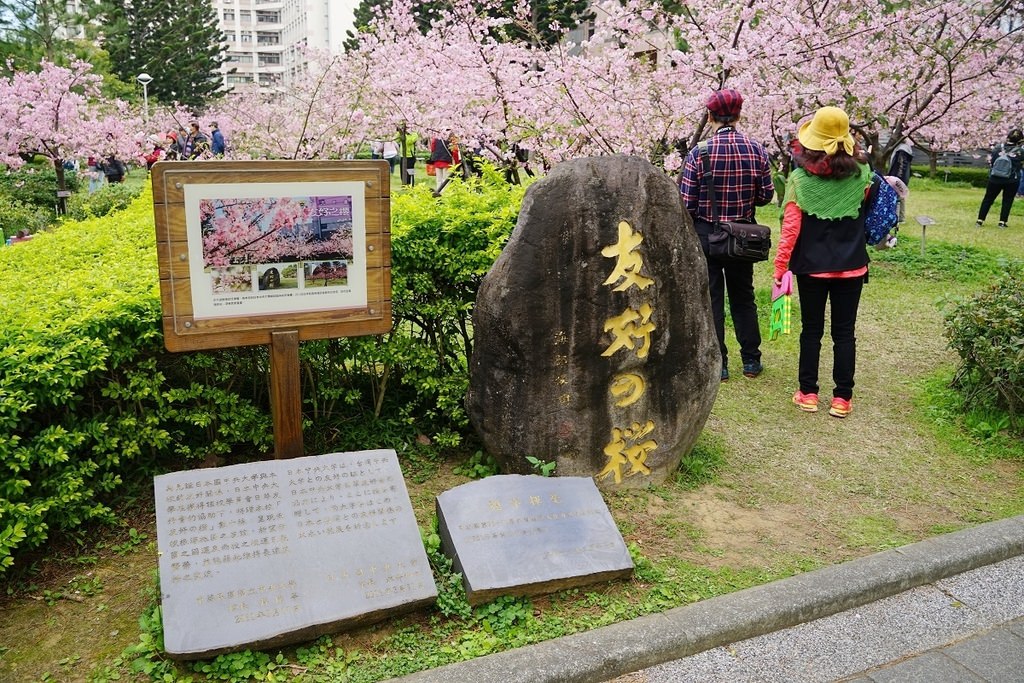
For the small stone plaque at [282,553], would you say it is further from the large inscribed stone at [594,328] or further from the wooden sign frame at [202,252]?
the large inscribed stone at [594,328]

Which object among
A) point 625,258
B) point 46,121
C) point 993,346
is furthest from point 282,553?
point 46,121

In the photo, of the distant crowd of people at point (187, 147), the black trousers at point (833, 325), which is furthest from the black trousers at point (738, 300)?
the distant crowd of people at point (187, 147)

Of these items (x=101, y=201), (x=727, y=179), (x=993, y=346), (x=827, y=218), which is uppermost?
(x=727, y=179)

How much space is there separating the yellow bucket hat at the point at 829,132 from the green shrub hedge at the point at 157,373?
6.12 feet

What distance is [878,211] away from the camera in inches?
211

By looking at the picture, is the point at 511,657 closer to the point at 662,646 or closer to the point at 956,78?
the point at 662,646

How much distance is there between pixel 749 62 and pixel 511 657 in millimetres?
8006

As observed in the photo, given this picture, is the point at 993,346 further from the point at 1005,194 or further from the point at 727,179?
the point at 1005,194

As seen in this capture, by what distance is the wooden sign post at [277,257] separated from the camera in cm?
339

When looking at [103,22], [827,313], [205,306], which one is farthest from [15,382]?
[103,22]

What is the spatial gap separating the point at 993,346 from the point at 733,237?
1.79 meters

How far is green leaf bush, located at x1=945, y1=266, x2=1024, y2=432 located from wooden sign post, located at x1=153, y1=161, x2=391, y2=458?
3914 millimetres

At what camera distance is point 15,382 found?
3271mm

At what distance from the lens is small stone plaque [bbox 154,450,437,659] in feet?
9.86
